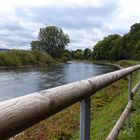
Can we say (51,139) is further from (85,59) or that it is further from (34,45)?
(85,59)

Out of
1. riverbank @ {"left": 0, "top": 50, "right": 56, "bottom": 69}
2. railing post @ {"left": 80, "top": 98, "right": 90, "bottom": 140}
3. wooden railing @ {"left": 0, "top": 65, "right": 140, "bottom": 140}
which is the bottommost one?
riverbank @ {"left": 0, "top": 50, "right": 56, "bottom": 69}

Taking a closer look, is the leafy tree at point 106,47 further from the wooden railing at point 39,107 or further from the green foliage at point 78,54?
the wooden railing at point 39,107

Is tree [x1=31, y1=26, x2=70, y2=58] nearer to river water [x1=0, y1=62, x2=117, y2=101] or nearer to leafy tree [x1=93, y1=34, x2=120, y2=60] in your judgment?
leafy tree [x1=93, y1=34, x2=120, y2=60]

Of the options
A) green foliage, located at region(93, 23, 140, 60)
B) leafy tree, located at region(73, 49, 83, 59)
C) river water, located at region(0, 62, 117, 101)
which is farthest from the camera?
leafy tree, located at region(73, 49, 83, 59)

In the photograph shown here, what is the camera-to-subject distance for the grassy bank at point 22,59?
63.9 metres

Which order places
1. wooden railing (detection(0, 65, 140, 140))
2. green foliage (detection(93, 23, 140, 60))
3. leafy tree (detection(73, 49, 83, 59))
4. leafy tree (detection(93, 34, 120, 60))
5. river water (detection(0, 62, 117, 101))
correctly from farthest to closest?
leafy tree (detection(73, 49, 83, 59)), leafy tree (detection(93, 34, 120, 60)), green foliage (detection(93, 23, 140, 60)), river water (detection(0, 62, 117, 101)), wooden railing (detection(0, 65, 140, 140))

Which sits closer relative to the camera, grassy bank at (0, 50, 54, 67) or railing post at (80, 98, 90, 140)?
railing post at (80, 98, 90, 140)

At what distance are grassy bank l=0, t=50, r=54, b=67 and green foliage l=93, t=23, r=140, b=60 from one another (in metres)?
18.4

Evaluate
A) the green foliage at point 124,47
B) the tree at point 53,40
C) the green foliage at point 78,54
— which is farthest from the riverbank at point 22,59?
the green foliage at point 78,54

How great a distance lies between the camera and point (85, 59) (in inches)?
5428

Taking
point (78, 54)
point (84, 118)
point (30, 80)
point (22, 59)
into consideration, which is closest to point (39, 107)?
point (84, 118)

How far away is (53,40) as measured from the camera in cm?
10988

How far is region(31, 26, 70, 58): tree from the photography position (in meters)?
109

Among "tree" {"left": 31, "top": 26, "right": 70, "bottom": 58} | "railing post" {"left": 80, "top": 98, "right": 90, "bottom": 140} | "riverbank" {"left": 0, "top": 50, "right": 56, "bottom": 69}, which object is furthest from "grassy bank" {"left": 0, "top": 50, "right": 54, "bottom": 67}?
"railing post" {"left": 80, "top": 98, "right": 90, "bottom": 140}
